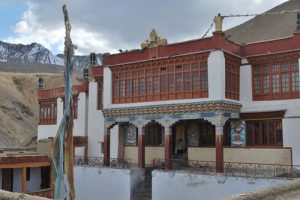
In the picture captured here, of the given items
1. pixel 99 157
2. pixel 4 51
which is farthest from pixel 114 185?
pixel 4 51

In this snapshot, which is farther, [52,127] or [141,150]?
[52,127]

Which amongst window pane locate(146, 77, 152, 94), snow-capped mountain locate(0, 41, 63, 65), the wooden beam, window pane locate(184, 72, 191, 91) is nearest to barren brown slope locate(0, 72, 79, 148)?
the wooden beam

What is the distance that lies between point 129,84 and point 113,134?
492cm

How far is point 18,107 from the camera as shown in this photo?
7800 cm

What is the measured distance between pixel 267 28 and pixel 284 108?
12.0m

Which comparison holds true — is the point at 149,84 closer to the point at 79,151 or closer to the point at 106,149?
the point at 106,149

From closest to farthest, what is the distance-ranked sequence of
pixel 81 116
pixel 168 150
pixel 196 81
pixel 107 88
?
pixel 196 81
pixel 168 150
pixel 107 88
pixel 81 116

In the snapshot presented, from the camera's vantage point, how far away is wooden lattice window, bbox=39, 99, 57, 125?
34.7 m

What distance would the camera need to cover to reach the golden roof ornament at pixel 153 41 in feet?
80.7

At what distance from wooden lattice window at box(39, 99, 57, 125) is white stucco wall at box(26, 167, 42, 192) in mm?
8077

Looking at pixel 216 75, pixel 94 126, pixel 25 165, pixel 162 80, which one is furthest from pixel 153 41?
pixel 25 165

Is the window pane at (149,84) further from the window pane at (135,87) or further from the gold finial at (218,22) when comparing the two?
the gold finial at (218,22)

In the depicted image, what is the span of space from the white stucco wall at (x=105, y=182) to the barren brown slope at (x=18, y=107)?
104ft

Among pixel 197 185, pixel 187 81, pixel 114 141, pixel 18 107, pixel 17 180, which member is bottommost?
pixel 17 180
